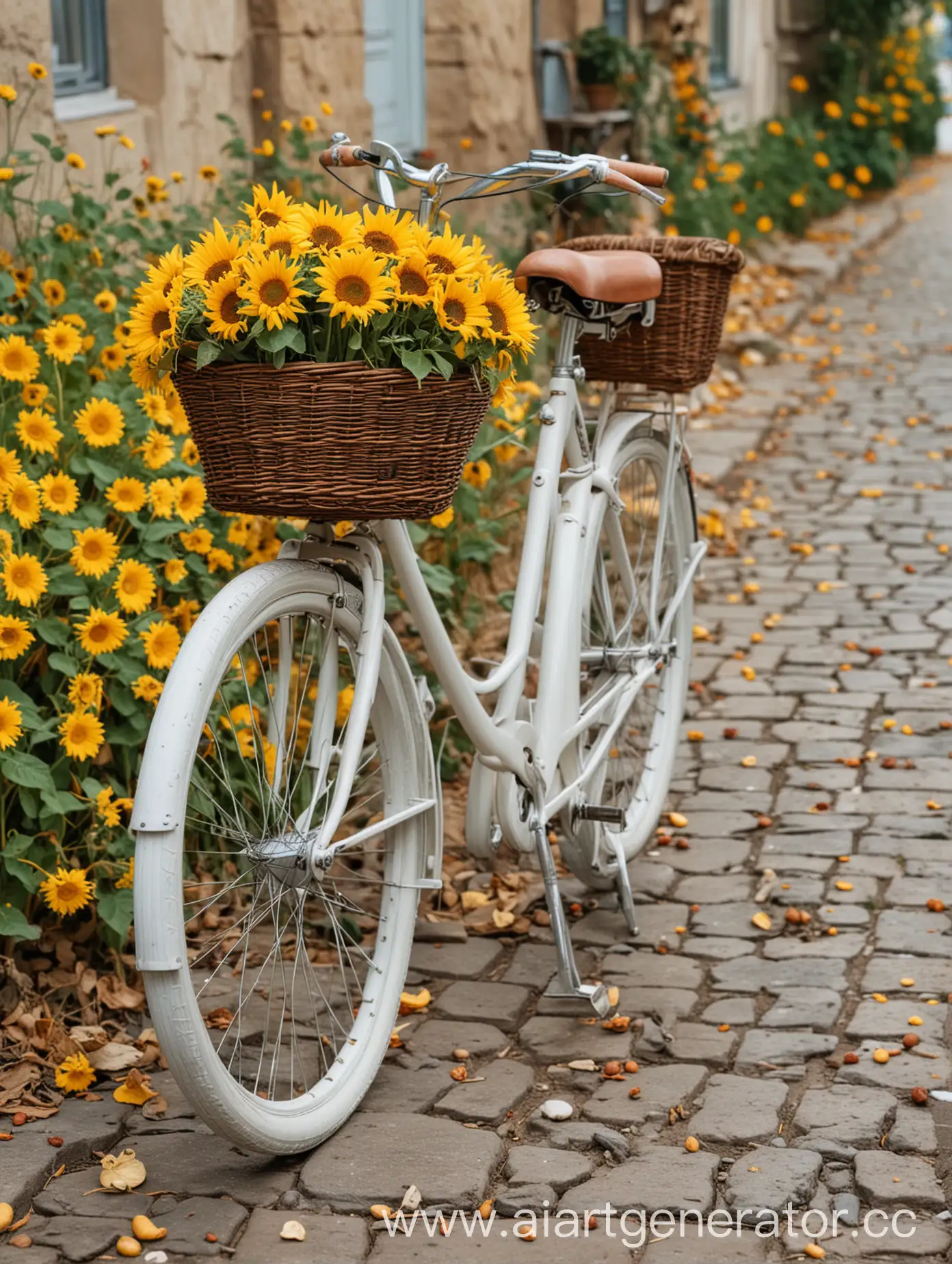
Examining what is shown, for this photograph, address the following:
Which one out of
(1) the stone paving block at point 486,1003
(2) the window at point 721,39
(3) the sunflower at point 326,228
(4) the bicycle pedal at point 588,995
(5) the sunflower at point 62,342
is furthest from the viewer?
(2) the window at point 721,39

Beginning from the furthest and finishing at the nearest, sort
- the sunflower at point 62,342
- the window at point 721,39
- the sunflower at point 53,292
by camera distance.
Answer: the window at point 721,39 < the sunflower at point 53,292 < the sunflower at point 62,342

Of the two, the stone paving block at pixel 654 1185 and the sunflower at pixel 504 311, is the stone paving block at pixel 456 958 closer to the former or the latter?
the stone paving block at pixel 654 1185

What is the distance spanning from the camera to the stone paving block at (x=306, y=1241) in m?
2.42

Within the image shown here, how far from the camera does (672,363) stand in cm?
344

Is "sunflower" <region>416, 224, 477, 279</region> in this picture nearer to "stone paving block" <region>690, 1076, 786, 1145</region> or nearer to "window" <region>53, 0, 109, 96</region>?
"stone paving block" <region>690, 1076, 786, 1145</region>

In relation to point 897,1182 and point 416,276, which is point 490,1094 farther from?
point 416,276

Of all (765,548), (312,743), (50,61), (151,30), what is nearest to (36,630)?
(312,743)

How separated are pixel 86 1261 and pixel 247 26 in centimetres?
481

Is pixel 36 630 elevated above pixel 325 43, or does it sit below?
below

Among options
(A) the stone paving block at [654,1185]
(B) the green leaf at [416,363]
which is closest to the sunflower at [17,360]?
(B) the green leaf at [416,363]

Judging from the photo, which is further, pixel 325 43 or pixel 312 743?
pixel 325 43

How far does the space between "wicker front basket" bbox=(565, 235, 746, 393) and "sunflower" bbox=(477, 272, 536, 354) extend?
0.89m

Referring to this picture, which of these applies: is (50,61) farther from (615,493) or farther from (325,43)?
(615,493)

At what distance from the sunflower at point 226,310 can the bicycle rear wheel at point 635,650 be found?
111 centimetres
